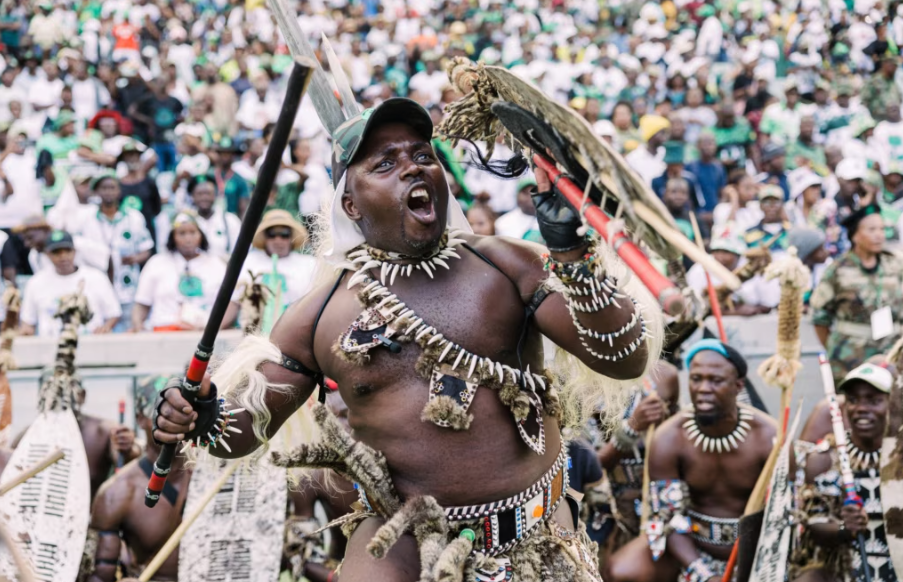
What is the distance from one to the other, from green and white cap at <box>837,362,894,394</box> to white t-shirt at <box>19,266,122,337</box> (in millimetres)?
6188

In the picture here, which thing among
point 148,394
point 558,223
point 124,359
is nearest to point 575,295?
point 558,223

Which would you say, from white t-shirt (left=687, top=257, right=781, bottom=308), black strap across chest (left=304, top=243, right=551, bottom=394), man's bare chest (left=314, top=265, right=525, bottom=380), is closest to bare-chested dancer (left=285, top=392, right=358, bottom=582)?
black strap across chest (left=304, top=243, right=551, bottom=394)

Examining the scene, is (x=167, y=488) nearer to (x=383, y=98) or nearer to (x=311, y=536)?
(x=311, y=536)

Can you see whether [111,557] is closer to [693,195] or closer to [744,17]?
[693,195]

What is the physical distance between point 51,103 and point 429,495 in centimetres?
1387

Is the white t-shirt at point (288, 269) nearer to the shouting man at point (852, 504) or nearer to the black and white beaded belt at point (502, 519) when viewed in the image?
the shouting man at point (852, 504)

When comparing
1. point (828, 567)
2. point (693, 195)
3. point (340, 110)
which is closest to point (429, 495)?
point (340, 110)

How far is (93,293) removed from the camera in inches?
398

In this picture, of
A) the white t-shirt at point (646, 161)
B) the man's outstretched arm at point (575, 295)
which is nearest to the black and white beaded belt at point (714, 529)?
the man's outstretched arm at point (575, 295)

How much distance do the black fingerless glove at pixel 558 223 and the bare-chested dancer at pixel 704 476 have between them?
410cm

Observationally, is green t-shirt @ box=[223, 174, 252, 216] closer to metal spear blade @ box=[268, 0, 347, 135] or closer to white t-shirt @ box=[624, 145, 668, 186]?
white t-shirt @ box=[624, 145, 668, 186]

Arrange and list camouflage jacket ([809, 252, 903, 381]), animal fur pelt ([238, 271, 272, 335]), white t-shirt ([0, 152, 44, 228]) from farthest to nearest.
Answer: white t-shirt ([0, 152, 44, 228]) → camouflage jacket ([809, 252, 903, 381]) → animal fur pelt ([238, 271, 272, 335])

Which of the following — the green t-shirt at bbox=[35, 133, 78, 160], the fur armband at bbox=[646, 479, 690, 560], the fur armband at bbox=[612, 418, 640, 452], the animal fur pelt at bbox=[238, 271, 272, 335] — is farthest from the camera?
the green t-shirt at bbox=[35, 133, 78, 160]

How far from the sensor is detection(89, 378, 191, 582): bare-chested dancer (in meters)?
6.92
